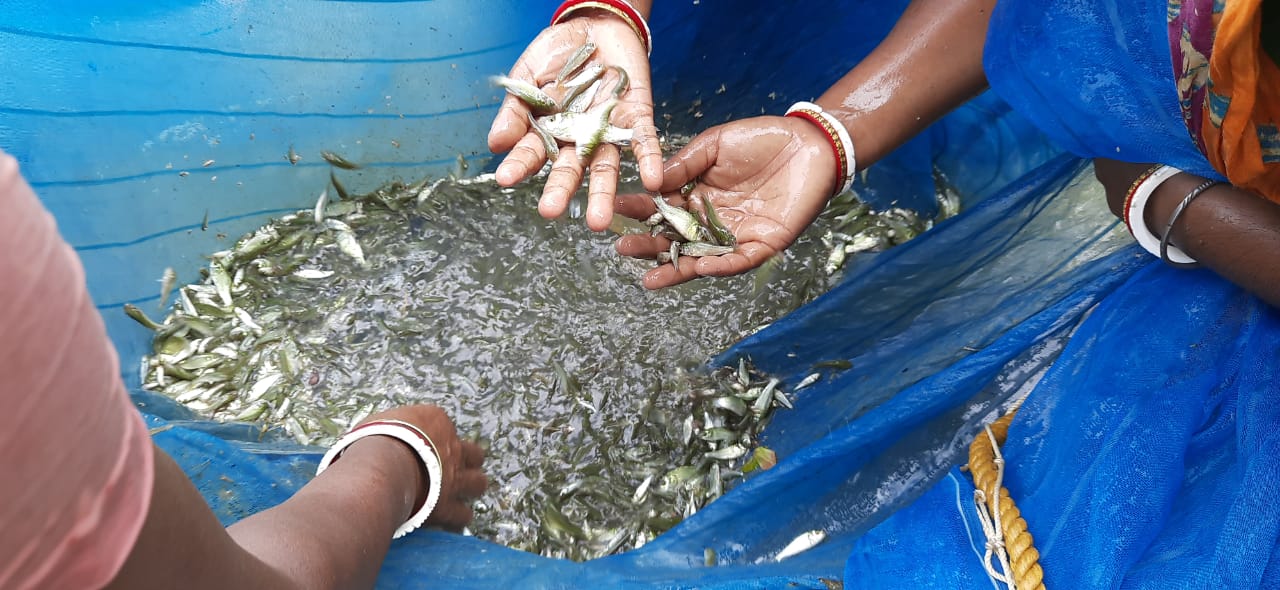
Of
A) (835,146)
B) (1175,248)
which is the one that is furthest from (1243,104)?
(835,146)

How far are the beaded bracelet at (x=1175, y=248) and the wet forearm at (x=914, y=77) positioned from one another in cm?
61

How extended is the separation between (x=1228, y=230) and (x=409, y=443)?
1.45 m

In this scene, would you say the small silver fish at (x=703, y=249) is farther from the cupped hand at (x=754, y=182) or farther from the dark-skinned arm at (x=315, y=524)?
the dark-skinned arm at (x=315, y=524)

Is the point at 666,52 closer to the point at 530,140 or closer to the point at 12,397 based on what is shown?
the point at 530,140

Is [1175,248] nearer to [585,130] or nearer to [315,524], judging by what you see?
[585,130]

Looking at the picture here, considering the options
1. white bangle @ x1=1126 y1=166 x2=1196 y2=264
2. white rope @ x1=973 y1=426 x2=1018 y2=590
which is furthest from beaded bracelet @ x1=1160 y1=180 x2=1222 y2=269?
white rope @ x1=973 y1=426 x2=1018 y2=590

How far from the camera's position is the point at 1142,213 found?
128 centimetres

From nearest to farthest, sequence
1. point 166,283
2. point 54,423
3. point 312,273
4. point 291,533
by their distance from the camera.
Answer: point 54,423 < point 291,533 < point 166,283 < point 312,273

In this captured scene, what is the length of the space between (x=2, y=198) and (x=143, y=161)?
1975 mm

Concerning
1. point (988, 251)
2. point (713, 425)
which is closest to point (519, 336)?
point (713, 425)

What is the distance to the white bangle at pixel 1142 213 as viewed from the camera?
123 cm

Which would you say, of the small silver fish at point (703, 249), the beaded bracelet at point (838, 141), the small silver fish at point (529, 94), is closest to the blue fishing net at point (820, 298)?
Answer: the beaded bracelet at point (838, 141)

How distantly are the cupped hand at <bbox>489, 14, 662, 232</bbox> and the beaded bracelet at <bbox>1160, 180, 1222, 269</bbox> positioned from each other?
2.79ft

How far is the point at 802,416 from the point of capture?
67.8 inches
